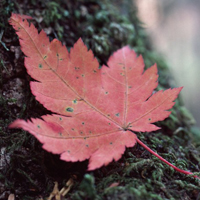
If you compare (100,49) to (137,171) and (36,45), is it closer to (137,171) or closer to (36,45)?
(36,45)

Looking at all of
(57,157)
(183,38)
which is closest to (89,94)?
(57,157)

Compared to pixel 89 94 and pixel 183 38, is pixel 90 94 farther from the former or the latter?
pixel 183 38

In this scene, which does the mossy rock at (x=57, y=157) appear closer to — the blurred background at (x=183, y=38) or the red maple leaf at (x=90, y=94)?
the red maple leaf at (x=90, y=94)

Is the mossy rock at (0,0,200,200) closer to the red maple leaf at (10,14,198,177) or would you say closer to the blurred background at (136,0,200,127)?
the red maple leaf at (10,14,198,177)

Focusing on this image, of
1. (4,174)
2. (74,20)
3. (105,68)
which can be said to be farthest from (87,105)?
(74,20)

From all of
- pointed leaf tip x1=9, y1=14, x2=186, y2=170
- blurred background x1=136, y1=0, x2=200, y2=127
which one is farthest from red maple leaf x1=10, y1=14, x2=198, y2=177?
blurred background x1=136, y1=0, x2=200, y2=127

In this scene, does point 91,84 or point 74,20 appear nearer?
point 91,84
